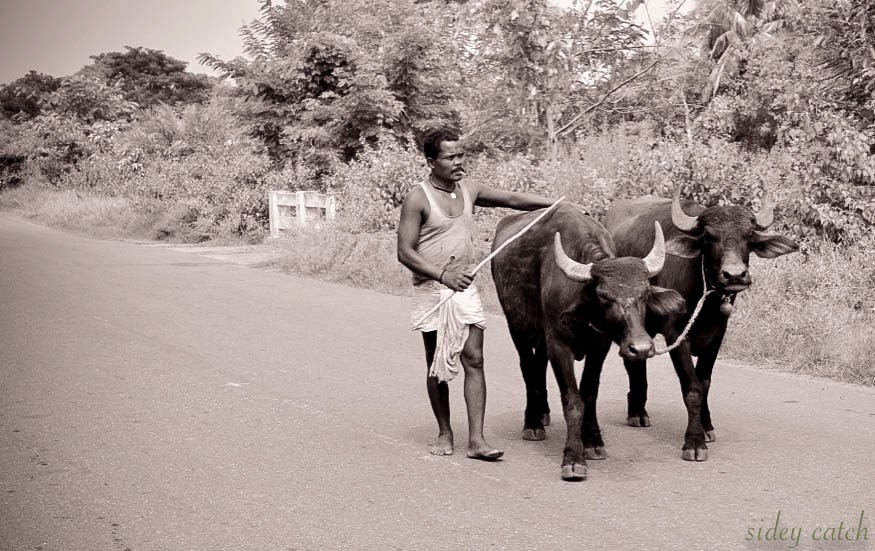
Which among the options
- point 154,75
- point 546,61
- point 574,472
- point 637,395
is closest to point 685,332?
point 637,395

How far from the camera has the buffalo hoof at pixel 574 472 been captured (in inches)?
212

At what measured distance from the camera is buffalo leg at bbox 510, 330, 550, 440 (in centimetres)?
639

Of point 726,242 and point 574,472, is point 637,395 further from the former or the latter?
point 574,472

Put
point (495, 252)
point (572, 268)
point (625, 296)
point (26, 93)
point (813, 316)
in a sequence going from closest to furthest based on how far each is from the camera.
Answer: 1. point (625, 296)
2. point (572, 268)
3. point (495, 252)
4. point (813, 316)
5. point (26, 93)

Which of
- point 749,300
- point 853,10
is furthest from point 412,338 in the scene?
point 853,10

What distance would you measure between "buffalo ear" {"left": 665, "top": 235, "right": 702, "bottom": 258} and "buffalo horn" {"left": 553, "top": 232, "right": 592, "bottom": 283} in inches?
44.2

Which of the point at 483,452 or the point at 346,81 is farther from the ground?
the point at 346,81

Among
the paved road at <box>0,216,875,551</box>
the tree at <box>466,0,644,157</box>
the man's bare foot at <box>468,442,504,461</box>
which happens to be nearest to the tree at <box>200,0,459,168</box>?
the tree at <box>466,0,644,157</box>

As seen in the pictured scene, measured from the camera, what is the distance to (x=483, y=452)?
5809mm

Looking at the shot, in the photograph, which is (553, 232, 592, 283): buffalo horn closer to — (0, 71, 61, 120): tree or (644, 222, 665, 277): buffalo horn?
(644, 222, 665, 277): buffalo horn

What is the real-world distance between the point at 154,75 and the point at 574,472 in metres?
56.5

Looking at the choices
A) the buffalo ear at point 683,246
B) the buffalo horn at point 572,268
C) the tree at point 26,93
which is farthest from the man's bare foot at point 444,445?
the tree at point 26,93

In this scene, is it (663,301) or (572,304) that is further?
(572,304)

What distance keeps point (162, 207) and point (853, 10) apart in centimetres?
1697
